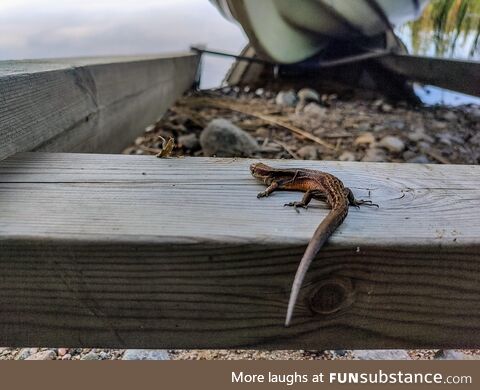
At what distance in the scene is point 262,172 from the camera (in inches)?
45.0

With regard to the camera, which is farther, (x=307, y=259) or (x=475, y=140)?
(x=475, y=140)

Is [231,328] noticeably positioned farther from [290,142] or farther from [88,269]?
[290,142]

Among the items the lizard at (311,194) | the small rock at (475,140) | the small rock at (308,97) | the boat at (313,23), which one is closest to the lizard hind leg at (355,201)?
the lizard at (311,194)

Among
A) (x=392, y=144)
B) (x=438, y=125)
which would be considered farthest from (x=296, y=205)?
(x=438, y=125)

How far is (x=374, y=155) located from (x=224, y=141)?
922 mm

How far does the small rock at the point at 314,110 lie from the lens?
408cm

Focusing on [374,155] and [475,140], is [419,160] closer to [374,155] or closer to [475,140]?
[374,155]

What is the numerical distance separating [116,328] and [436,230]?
0.62 meters

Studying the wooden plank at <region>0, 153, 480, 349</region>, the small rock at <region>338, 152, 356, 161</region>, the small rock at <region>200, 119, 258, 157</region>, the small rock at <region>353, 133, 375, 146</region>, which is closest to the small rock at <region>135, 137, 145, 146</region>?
the small rock at <region>200, 119, 258, 157</region>

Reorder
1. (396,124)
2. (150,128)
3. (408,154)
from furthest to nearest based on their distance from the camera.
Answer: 1. (396,124)
2. (150,128)
3. (408,154)

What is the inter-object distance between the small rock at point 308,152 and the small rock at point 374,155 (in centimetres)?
29

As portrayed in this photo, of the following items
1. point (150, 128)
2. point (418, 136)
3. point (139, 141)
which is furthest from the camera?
point (150, 128)

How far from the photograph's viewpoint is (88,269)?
87 centimetres
